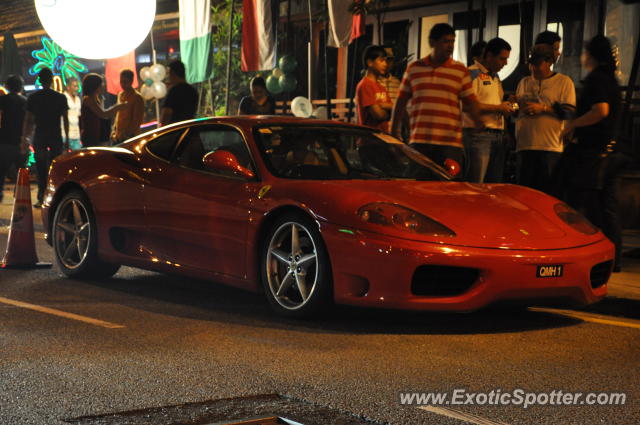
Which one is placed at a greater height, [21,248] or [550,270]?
[550,270]

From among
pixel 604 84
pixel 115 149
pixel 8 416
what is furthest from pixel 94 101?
pixel 8 416

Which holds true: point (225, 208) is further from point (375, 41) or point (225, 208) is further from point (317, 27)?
point (317, 27)

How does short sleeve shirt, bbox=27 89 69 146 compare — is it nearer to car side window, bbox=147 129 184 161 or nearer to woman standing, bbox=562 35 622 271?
car side window, bbox=147 129 184 161

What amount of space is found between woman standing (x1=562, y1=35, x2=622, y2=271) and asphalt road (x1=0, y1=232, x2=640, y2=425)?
2.04m

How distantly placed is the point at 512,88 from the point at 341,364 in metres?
13.8

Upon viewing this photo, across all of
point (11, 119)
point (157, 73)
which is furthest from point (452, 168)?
point (157, 73)

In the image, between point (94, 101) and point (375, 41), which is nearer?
point (94, 101)

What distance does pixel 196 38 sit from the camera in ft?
58.7

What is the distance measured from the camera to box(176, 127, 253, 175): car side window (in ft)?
23.8

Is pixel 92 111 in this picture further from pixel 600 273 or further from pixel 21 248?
pixel 600 273

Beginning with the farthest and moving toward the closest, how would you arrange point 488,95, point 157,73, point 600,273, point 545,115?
point 157,73, point 488,95, point 545,115, point 600,273

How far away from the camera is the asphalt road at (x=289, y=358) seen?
172 inches

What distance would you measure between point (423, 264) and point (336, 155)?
1.48m

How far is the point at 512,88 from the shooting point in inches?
724
